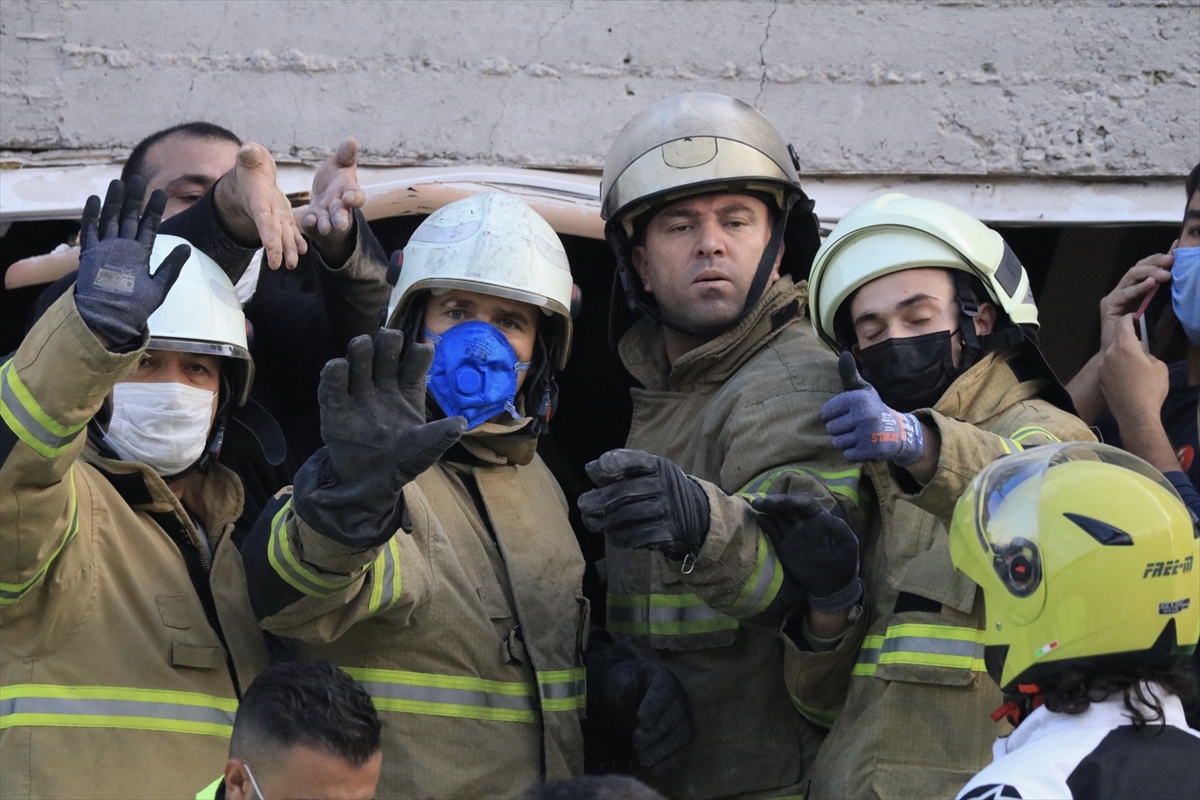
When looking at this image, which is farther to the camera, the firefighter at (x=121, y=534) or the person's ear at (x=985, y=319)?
the person's ear at (x=985, y=319)

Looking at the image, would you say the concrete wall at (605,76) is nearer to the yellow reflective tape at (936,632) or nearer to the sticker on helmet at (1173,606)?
the yellow reflective tape at (936,632)

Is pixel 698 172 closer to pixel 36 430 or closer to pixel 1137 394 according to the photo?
pixel 1137 394

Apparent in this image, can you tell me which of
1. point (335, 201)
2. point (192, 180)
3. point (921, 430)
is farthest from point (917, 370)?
point (192, 180)

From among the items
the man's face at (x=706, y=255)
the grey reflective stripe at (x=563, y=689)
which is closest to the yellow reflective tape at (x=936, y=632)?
the grey reflective stripe at (x=563, y=689)

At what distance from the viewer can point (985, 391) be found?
137 inches

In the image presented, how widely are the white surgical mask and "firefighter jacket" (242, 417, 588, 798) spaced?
418mm

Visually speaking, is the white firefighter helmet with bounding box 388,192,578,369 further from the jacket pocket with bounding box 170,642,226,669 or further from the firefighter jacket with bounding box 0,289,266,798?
the jacket pocket with bounding box 170,642,226,669

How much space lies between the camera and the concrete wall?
526cm

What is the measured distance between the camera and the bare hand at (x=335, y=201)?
12.8 ft

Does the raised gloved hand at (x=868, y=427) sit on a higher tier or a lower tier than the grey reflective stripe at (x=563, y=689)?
higher

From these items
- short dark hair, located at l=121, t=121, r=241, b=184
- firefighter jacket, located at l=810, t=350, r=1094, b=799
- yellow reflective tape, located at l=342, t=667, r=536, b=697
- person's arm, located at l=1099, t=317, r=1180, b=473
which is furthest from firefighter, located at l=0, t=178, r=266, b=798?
person's arm, located at l=1099, t=317, r=1180, b=473

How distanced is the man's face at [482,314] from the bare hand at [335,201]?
345mm

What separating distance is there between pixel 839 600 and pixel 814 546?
0.15 metres

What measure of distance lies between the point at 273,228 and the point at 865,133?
2561mm
